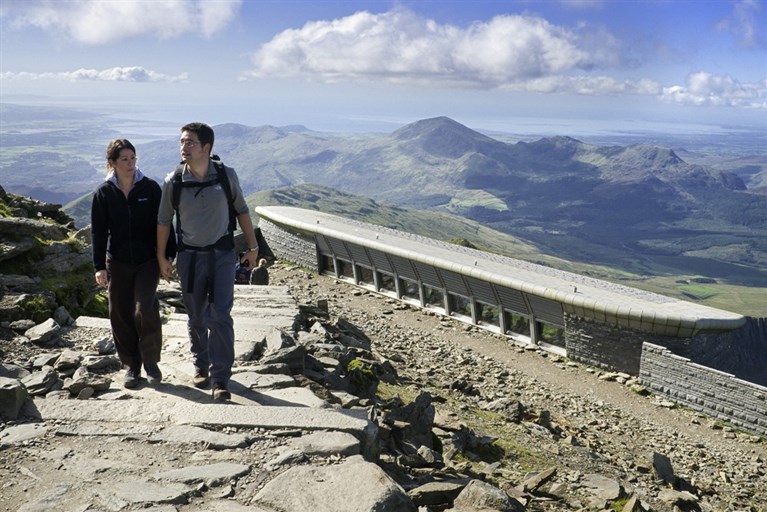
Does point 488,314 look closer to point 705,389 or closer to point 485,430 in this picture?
point 705,389

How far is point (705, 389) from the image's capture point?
1836 centimetres

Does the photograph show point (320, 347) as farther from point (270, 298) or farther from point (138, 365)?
point (138, 365)

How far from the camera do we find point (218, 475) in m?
5.65

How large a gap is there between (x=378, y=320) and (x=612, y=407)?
7.72 m

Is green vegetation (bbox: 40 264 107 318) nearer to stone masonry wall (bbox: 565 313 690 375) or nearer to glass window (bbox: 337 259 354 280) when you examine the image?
stone masonry wall (bbox: 565 313 690 375)

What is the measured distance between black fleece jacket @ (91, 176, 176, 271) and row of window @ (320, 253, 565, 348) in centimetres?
1591

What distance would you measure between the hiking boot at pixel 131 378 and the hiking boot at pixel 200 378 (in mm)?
608

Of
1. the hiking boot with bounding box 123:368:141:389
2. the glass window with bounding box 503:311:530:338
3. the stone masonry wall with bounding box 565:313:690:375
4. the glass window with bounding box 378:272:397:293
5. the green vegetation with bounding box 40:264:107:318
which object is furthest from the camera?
the glass window with bounding box 378:272:397:293

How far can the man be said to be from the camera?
7086 mm

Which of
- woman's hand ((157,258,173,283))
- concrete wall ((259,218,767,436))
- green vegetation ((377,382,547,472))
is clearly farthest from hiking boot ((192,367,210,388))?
concrete wall ((259,218,767,436))

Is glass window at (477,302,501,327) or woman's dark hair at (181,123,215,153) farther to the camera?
glass window at (477,302,501,327)

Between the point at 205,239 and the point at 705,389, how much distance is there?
1518 centimetres

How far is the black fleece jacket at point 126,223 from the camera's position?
7389 millimetres

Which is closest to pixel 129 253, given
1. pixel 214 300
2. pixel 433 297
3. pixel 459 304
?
pixel 214 300
